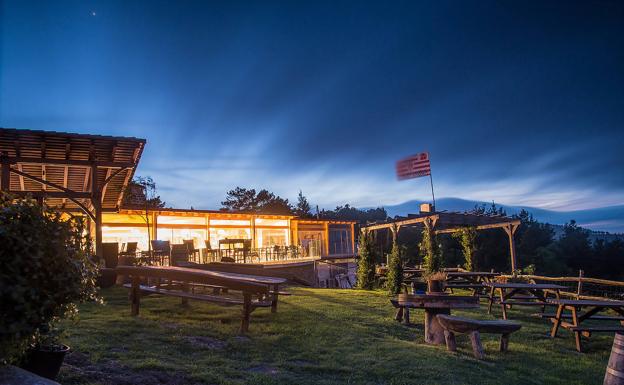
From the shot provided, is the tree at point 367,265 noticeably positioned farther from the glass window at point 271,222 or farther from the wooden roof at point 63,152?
the glass window at point 271,222

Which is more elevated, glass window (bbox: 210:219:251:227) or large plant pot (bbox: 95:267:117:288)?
glass window (bbox: 210:219:251:227)

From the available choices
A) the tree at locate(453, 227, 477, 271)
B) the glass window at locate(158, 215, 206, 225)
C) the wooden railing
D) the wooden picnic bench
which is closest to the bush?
the wooden picnic bench

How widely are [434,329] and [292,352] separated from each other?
7.59 ft

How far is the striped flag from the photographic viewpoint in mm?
16609

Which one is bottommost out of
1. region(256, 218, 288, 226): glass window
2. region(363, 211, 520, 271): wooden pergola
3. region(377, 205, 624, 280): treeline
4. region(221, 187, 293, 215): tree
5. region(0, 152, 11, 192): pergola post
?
region(377, 205, 624, 280): treeline

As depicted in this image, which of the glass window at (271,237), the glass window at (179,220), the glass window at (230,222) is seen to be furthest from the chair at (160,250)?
the glass window at (271,237)

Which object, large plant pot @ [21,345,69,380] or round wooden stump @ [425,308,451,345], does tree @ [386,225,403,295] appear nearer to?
round wooden stump @ [425,308,451,345]

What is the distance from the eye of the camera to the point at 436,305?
546 cm

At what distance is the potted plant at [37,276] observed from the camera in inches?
82.7

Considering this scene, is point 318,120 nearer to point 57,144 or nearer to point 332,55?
point 332,55

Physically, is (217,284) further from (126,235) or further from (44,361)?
(126,235)

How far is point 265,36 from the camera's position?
45.2ft

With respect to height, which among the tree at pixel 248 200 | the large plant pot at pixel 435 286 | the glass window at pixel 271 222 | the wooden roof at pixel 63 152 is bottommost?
the large plant pot at pixel 435 286

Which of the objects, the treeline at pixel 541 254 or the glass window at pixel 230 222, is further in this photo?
the treeline at pixel 541 254
